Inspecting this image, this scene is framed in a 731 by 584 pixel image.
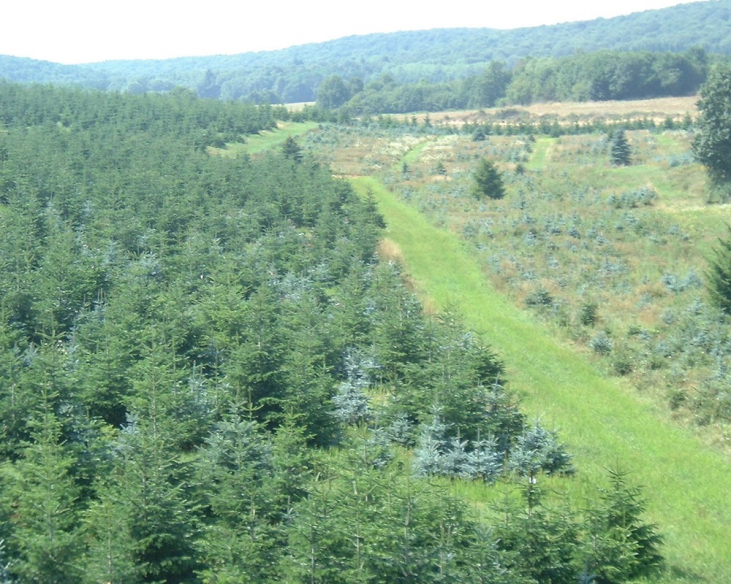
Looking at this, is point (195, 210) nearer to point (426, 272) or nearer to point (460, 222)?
point (426, 272)

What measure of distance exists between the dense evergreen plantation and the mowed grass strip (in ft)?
4.15

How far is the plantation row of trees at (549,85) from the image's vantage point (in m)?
125

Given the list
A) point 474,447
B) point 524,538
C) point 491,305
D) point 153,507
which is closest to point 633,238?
point 491,305

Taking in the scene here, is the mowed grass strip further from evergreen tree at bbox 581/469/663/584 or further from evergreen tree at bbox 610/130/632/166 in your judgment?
evergreen tree at bbox 610/130/632/166

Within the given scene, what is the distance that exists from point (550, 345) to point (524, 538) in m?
14.3

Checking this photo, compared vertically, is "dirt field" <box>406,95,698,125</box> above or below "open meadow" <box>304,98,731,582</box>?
below

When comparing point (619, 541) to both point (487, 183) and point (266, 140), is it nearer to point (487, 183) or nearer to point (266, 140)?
point (487, 183)

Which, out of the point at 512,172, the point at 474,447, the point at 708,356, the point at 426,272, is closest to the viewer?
the point at 474,447

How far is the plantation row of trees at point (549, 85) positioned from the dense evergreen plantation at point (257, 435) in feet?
361

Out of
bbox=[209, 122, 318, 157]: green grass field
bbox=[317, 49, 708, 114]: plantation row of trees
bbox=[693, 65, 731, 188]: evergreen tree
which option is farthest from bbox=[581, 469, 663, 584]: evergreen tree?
bbox=[317, 49, 708, 114]: plantation row of trees

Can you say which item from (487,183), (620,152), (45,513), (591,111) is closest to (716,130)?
(620,152)

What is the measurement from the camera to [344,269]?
103ft

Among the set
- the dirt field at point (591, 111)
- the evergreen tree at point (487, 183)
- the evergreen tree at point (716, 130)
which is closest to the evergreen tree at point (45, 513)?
the evergreen tree at point (487, 183)

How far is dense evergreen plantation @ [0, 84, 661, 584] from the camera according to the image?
11352 millimetres
